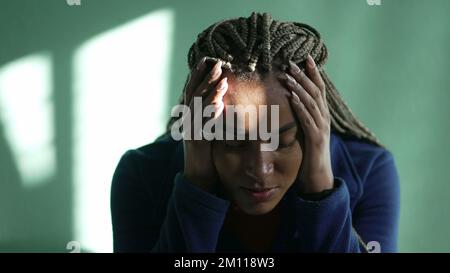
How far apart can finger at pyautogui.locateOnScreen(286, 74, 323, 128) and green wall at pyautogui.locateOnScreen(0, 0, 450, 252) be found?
Result: 14cm

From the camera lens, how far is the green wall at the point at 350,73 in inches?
38.3

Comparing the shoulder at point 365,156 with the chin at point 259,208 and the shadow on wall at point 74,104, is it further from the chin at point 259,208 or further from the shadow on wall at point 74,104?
the shadow on wall at point 74,104

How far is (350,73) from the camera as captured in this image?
969 millimetres

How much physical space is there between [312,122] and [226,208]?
20 centimetres

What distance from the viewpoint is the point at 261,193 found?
87 centimetres

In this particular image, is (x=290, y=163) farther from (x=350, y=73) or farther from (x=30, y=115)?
(x=30, y=115)

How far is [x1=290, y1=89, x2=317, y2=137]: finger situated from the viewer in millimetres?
824

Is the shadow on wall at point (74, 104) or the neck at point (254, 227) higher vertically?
the shadow on wall at point (74, 104)

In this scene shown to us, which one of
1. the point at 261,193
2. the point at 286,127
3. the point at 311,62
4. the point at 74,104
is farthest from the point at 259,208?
the point at 74,104

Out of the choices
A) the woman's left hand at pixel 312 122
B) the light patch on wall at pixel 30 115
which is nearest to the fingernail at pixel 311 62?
the woman's left hand at pixel 312 122

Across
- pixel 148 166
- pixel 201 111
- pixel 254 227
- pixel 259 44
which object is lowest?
pixel 254 227

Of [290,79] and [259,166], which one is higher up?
[290,79]

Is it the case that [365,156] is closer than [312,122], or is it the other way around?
[312,122]

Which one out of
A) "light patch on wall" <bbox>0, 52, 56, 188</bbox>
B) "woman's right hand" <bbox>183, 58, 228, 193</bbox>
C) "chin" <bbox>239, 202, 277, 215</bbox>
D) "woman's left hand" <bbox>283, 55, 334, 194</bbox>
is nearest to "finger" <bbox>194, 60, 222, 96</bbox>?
"woman's right hand" <bbox>183, 58, 228, 193</bbox>
